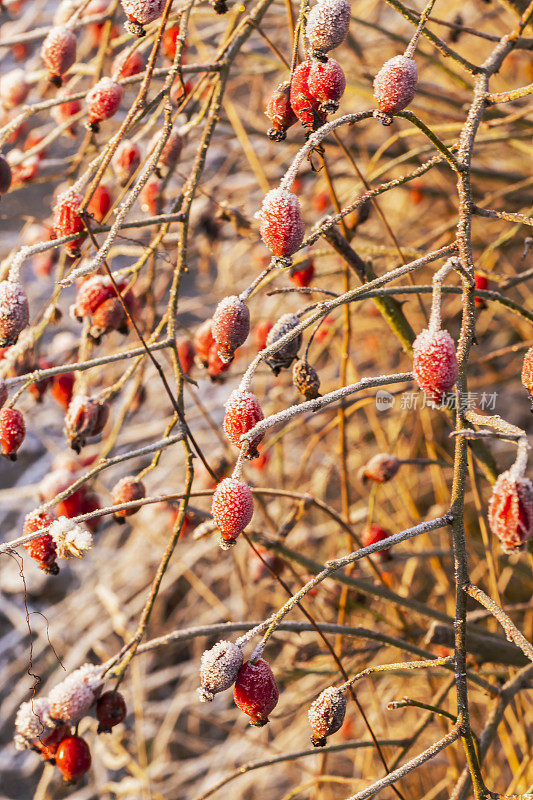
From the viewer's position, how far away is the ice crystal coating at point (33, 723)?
0.84 m

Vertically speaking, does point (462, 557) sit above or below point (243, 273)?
below

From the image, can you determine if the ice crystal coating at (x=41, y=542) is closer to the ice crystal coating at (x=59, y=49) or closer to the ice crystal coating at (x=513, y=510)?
the ice crystal coating at (x=513, y=510)

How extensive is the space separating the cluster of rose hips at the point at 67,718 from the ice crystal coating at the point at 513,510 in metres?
0.53

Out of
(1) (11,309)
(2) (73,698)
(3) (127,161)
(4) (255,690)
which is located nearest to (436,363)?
(4) (255,690)

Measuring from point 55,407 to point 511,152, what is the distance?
1799mm

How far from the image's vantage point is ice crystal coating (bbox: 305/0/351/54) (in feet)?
2.33

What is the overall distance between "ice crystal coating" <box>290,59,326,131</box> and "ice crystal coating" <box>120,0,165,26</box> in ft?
0.60

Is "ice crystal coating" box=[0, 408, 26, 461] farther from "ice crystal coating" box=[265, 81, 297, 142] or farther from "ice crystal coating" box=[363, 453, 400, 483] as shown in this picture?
"ice crystal coating" box=[363, 453, 400, 483]

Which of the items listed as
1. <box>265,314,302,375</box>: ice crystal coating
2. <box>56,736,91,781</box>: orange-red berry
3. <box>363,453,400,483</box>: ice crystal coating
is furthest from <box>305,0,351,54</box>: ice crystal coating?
<box>56,736,91,781</box>: orange-red berry

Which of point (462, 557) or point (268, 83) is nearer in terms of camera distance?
point (462, 557)

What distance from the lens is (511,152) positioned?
231 centimetres

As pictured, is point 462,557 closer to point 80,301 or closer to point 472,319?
point 472,319

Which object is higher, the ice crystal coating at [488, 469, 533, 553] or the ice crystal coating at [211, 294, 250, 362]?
the ice crystal coating at [211, 294, 250, 362]

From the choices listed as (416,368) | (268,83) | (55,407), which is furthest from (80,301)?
(268,83)
